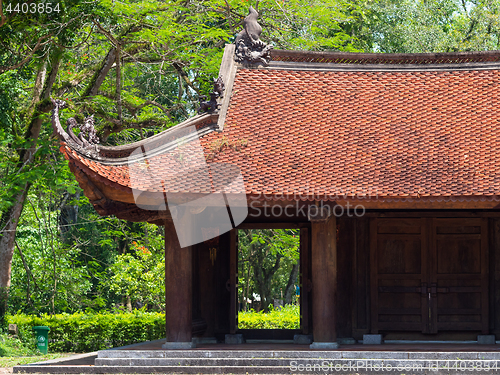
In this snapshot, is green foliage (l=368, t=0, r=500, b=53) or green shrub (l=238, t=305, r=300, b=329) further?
green foliage (l=368, t=0, r=500, b=53)

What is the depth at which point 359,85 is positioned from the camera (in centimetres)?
1490

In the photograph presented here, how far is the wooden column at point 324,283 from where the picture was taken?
1166cm

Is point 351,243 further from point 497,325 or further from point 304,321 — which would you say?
point 497,325

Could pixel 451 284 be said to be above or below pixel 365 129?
below

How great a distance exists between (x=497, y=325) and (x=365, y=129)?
4676mm

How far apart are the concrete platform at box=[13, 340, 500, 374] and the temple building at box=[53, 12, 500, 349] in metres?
0.61

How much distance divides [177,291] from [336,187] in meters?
3.43

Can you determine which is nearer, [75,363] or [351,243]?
[75,363]

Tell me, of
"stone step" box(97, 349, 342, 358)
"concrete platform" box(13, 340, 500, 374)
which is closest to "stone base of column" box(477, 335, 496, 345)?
"concrete platform" box(13, 340, 500, 374)

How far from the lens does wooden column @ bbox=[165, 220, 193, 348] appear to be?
11695 mm

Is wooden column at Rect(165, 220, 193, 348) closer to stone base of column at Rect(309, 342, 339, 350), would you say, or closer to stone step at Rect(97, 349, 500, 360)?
stone step at Rect(97, 349, 500, 360)

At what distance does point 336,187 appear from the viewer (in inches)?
453

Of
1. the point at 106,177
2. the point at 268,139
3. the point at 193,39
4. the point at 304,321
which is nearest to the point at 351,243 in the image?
the point at 304,321

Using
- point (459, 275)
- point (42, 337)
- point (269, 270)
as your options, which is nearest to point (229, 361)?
point (459, 275)
